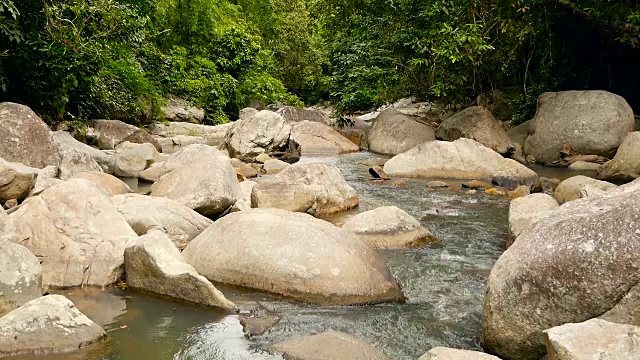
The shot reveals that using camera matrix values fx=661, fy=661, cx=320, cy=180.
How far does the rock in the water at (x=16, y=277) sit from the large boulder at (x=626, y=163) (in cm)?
1050

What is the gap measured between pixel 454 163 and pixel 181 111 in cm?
1079

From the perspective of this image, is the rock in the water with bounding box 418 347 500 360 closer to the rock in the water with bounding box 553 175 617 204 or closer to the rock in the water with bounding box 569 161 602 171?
the rock in the water with bounding box 553 175 617 204

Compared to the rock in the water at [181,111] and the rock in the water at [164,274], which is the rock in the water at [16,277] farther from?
the rock in the water at [181,111]

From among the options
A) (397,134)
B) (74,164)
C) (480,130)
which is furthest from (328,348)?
(397,134)

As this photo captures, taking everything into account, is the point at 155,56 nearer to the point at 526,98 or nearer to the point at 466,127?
the point at 466,127

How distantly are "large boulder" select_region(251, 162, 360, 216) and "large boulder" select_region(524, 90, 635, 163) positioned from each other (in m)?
7.04

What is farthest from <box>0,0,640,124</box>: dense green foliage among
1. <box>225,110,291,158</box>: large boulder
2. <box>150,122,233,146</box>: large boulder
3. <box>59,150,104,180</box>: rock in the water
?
<box>59,150,104,180</box>: rock in the water

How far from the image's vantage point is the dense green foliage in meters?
12.7

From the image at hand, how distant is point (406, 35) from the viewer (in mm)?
16406

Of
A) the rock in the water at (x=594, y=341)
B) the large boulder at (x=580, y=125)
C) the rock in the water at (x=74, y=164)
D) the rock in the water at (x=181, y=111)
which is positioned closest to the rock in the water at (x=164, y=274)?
the rock in the water at (x=594, y=341)

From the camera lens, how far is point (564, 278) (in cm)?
393

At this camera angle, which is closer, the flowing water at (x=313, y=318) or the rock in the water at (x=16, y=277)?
the flowing water at (x=313, y=318)

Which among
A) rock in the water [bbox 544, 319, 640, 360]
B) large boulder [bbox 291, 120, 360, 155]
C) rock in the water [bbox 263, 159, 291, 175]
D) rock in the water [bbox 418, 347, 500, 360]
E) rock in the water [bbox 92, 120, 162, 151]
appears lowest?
large boulder [bbox 291, 120, 360, 155]

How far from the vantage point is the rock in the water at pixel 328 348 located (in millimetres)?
4363
